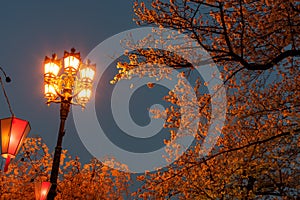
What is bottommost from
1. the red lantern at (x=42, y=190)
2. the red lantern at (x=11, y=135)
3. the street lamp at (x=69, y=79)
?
the red lantern at (x=42, y=190)

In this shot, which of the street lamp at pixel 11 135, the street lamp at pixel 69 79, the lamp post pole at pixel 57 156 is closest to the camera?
the street lamp at pixel 11 135

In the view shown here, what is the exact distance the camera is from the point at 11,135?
7.70m

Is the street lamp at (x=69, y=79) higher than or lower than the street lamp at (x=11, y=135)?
higher

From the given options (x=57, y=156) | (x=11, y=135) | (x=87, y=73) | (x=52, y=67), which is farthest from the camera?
(x=87, y=73)

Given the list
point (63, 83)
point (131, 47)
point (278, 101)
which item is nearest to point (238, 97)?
point (278, 101)

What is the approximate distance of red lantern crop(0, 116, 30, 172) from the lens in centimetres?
754

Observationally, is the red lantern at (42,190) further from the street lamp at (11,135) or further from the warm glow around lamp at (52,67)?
the warm glow around lamp at (52,67)

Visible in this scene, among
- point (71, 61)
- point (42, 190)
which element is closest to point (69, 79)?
point (71, 61)

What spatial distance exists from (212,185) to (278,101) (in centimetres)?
497

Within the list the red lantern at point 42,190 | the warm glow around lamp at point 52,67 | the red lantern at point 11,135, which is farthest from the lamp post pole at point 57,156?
the red lantern at point 11,135

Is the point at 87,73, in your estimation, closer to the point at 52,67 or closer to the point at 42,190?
the point at 52,67

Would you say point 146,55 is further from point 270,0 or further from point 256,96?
point 256,96

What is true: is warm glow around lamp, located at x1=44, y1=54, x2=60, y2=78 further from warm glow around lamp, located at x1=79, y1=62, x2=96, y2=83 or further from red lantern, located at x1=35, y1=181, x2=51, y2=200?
red lantern, located at x1=35, y1=181, x2=51, y2=200

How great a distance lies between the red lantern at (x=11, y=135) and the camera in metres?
7.54
